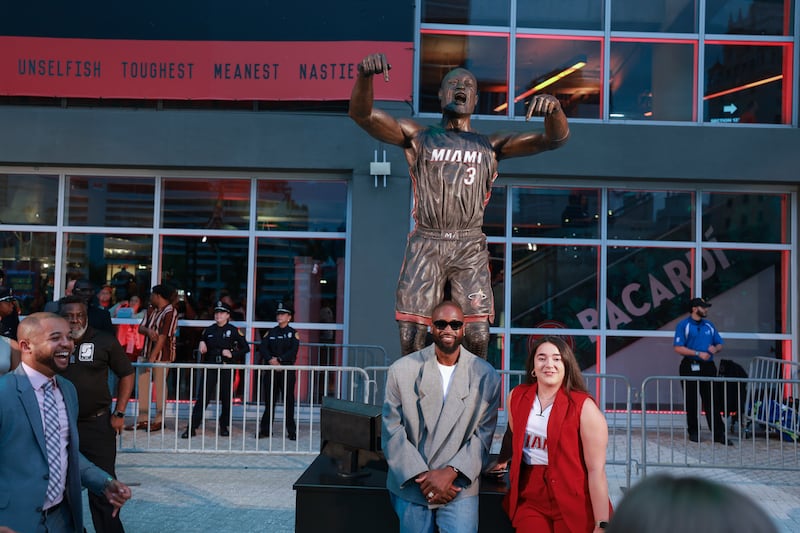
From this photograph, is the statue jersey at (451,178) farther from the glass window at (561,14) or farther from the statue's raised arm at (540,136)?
the glass window at (561,14)

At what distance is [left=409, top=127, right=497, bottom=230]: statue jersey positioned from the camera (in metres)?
4.79

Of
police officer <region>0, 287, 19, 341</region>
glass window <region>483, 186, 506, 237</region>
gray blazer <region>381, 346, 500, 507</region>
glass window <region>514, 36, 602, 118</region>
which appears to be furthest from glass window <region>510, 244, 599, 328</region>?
gray blazer <region>381, 346, 500, 507</region>

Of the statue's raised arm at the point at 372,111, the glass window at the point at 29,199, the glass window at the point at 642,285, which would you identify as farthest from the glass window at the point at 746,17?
the glass window at the point at 29,199

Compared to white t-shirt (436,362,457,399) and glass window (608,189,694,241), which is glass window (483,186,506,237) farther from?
white t-shirt (436,362,457,399)

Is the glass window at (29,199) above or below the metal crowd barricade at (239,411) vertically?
above

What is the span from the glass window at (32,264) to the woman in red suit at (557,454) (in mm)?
9684

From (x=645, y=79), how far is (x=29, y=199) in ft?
31.6

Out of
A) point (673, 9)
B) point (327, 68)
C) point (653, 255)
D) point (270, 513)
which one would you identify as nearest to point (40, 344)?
point (270, 513)

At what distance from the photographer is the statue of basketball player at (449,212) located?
473 cm

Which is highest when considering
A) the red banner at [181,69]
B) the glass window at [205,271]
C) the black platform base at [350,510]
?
the red banner at [181,69]

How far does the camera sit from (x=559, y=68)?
11.2 m

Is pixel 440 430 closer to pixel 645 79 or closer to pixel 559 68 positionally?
pixel 559 68

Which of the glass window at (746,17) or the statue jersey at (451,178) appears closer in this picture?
the statue jersey at (451,178)

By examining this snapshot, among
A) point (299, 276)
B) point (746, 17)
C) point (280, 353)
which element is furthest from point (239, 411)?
point (746, 17)
